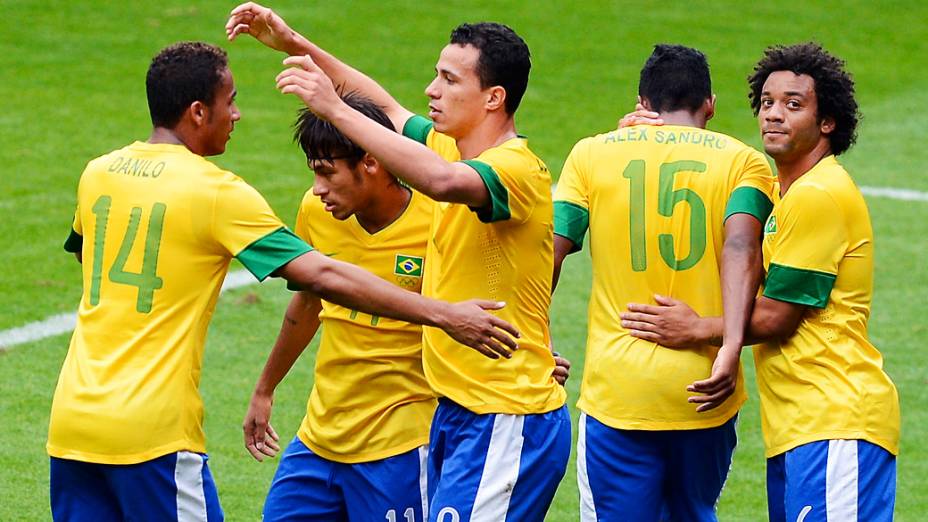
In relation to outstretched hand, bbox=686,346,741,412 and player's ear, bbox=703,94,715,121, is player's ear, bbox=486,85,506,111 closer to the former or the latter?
player's ear, bbox=703,94,715,121

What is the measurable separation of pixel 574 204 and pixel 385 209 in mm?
747

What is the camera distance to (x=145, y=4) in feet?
64.4

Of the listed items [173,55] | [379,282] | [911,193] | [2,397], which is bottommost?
[2,397]

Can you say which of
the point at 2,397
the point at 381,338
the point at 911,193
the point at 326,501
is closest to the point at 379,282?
the point at 381,338

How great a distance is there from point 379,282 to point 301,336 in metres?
1.15

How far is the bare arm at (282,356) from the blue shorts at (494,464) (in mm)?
923

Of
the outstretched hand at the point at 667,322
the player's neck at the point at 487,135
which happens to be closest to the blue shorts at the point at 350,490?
the outstretched hand at the point at 667,322

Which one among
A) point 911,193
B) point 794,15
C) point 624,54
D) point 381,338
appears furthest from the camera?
point 794,15

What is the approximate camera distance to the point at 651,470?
238 inches

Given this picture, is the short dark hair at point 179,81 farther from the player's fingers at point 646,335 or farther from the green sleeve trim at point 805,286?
the green sleeve trim at point 805,286

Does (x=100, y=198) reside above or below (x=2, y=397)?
above

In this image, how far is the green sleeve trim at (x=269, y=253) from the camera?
17.5 ft

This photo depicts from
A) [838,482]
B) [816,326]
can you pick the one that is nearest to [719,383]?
[816,326]

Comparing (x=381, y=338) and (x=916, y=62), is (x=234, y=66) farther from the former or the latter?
(x=381, y=338)
